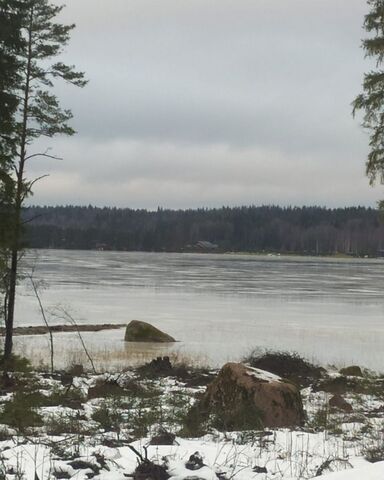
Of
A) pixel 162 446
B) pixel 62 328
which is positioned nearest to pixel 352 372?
pixel 162 446

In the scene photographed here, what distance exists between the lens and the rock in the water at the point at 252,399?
359 inches

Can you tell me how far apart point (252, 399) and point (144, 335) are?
17696mm

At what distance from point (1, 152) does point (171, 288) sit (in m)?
36.3

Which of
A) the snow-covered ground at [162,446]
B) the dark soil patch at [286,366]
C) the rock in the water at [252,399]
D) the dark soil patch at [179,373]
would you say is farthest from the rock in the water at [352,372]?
the rock in the water at [252,399]

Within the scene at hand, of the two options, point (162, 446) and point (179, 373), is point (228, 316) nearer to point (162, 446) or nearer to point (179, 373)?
point (179, 373)

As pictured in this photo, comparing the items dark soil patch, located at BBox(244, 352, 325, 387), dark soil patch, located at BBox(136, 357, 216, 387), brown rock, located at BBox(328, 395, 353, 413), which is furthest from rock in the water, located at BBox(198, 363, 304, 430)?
dark soil patch, located at BBox(244, 352, 325, 387)

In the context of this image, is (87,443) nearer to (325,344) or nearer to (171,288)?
(325,344)

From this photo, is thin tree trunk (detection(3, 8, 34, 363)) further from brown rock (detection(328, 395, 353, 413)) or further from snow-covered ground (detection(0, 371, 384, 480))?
brown rock (detection(328, 395, 353, 413))

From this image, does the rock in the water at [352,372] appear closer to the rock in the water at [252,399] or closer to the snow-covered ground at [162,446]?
the snow-covered ground at [162,446]

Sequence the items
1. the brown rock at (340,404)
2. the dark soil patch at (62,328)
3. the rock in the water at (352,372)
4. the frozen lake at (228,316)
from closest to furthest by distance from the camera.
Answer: the brown rock at (340,404) → the rock in the water at (352,372) → the frozen lake at (228,316) → the dark soil patch at (62,328)

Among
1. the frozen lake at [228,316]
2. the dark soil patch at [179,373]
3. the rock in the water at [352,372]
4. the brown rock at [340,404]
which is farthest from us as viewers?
the frozen lake at [228,316]

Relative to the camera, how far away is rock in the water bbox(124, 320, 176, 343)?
26656mm

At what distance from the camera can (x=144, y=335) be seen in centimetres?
2691

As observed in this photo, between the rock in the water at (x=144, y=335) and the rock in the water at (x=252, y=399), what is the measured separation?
1656 centimetres
